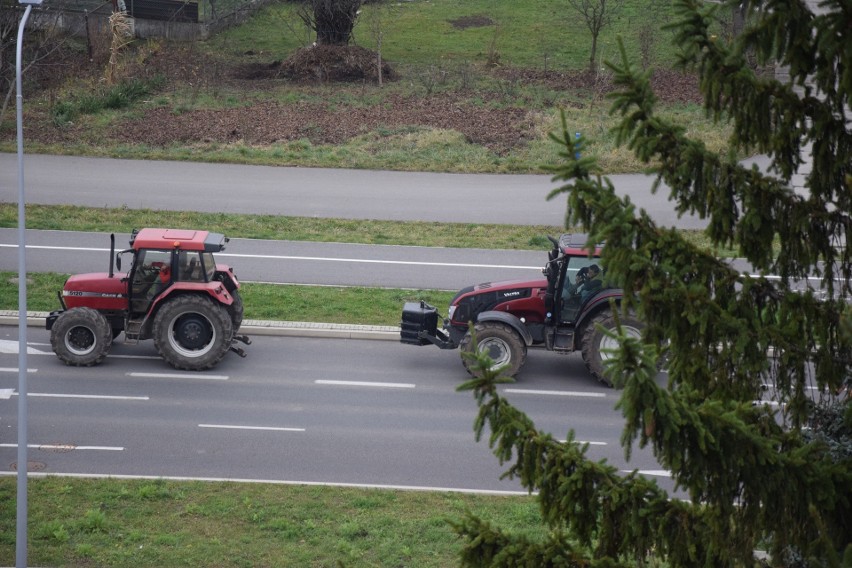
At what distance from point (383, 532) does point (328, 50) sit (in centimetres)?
2913

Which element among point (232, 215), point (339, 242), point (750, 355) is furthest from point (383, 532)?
point (232, 215)

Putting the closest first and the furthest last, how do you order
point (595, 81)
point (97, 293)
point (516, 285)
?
point (97, 293) → point (516, 285) → point (595, 81)

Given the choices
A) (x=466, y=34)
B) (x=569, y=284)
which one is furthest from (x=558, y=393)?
(x=466, y=34)

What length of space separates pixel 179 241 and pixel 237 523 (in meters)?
5.61

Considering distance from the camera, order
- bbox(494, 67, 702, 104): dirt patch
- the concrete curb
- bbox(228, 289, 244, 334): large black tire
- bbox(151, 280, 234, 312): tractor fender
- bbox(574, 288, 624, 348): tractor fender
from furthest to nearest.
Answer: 1. bbox(494, 67, 702, 104): dirt patch
2. the concrete curb
3. bbox(228, 289, 244, 334): large black tire
4. bbox(151, 280, 234, 312): tractor fender
5. bbox(574, 288, 624, 348): tractor fender

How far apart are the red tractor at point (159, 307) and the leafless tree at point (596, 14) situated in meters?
22.9

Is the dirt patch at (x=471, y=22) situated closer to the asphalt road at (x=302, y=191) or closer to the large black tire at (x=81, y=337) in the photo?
the asphalt road at (x=302, y=191)

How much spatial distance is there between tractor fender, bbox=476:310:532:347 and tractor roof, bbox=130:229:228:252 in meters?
4.00

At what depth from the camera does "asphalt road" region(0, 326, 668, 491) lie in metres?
12.4

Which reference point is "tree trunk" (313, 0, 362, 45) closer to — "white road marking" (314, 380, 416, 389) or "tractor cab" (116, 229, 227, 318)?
"tractor cab" (116, 229, 227, 318)

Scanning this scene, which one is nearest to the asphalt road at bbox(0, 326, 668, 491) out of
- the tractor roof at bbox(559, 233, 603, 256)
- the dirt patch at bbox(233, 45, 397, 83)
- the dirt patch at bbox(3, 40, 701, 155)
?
the tractor roof at bbox(559, 233, 603, 256)

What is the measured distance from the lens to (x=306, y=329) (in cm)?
1753

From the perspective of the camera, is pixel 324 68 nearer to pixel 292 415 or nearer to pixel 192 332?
pixel 192 332

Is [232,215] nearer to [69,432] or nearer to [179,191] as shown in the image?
[179,191]
